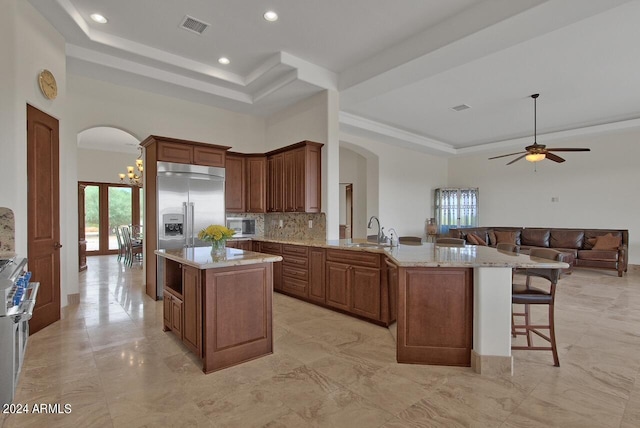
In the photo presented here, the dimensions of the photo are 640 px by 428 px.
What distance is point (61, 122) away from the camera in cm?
391

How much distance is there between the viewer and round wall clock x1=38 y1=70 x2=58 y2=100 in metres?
3.53

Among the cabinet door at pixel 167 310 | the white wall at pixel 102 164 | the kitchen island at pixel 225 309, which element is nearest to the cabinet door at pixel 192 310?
the kitchen island at pixel 225 309

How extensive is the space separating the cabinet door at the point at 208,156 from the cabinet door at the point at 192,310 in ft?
8.84

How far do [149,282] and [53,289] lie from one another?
141 cm

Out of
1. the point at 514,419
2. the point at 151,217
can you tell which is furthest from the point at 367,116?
the point at 514,419

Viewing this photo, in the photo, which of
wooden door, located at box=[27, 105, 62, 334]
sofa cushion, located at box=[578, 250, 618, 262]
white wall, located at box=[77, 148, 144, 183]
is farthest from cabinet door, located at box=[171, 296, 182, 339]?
white wall, located at box=[77, 148, 144, 183]

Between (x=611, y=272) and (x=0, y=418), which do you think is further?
(x=611, y=272)

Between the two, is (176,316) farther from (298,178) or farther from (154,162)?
(298,178)

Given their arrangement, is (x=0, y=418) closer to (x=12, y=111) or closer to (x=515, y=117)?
(x=12, y=111)

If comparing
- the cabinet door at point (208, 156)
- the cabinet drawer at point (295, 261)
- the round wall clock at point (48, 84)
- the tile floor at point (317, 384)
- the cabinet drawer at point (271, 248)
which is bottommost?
the tile floor at point (317, 384)

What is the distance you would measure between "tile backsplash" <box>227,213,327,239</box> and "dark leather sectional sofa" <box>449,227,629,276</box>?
3641mm

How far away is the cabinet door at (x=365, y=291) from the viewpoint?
12.2 feet

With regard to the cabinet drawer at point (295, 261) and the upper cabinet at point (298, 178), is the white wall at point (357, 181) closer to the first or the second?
the upper cabinet at point (298, 178)

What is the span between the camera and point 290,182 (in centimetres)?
546
